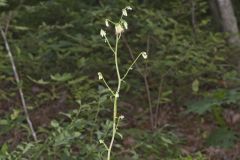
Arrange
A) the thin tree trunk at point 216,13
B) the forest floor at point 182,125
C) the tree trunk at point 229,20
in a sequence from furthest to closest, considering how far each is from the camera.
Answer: the thin tree trunk at point 216,13 < the tree trunk at point 229,20 < the forest floor at point 182,125

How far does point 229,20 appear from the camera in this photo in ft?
16.0

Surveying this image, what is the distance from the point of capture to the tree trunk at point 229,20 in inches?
189

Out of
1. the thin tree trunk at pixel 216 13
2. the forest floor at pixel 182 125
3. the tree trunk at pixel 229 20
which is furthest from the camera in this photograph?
the thin tree trunk at pixel 216 13

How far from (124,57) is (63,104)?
0.71m

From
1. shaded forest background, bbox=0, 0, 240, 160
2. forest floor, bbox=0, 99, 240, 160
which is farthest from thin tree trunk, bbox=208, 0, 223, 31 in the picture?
forest floor, bbox=0, 99, 240, 160

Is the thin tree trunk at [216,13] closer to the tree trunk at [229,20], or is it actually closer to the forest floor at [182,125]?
the tree trunk at [229,20]

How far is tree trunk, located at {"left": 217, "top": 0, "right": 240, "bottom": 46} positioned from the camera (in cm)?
480

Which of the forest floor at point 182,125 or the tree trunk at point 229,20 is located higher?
the tree trunk at point 229,20

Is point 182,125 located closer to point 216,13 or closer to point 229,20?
point 229,20

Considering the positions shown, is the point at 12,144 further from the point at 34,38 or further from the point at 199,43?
the point at 199,43

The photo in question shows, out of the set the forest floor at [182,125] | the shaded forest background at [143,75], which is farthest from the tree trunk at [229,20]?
the forest floor at [182,125]

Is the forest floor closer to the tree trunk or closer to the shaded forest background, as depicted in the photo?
the shaded forest background

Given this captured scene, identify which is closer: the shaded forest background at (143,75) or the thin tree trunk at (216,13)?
the shaded forest background at (143,75)

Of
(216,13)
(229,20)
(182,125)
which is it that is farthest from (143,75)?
(216,13)
